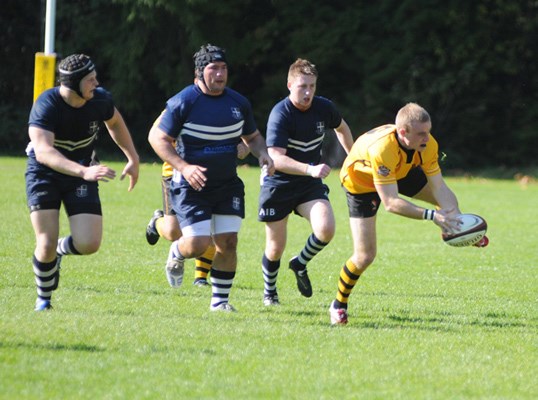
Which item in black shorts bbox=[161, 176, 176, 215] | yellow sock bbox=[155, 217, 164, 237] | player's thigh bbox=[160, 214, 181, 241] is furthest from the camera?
yellow sock bbox=[155, 217, 164, 237]

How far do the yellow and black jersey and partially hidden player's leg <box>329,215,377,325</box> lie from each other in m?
0.27

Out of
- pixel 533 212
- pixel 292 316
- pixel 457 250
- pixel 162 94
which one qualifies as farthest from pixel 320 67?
pixel 292 316

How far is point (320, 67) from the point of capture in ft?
113

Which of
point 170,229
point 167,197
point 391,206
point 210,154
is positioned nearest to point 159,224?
point 170,229

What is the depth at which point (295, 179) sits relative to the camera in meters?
9.23

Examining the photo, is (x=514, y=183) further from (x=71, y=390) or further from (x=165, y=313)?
(x=71, y=390)

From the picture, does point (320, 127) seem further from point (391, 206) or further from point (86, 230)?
point (86, 230)

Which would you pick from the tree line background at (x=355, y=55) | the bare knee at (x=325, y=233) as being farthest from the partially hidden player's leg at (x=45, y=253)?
the tree line background at (x=355, y=55)

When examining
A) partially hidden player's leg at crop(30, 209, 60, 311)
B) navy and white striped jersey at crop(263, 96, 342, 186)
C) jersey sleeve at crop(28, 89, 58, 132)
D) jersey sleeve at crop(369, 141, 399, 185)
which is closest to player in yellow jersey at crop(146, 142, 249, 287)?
navy and white striped jersey at crop(263, 96, 342, 186)

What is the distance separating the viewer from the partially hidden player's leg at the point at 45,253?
314 inches

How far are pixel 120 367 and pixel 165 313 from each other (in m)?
2.07

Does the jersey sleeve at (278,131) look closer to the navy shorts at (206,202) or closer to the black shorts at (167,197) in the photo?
the navy shorts at (206,202)

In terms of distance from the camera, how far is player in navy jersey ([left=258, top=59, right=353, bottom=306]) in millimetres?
9008

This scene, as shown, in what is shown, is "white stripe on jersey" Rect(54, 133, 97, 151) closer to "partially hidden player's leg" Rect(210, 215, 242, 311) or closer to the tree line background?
"partially hidden player's leg" Rect(210, 215, 242, 311)
